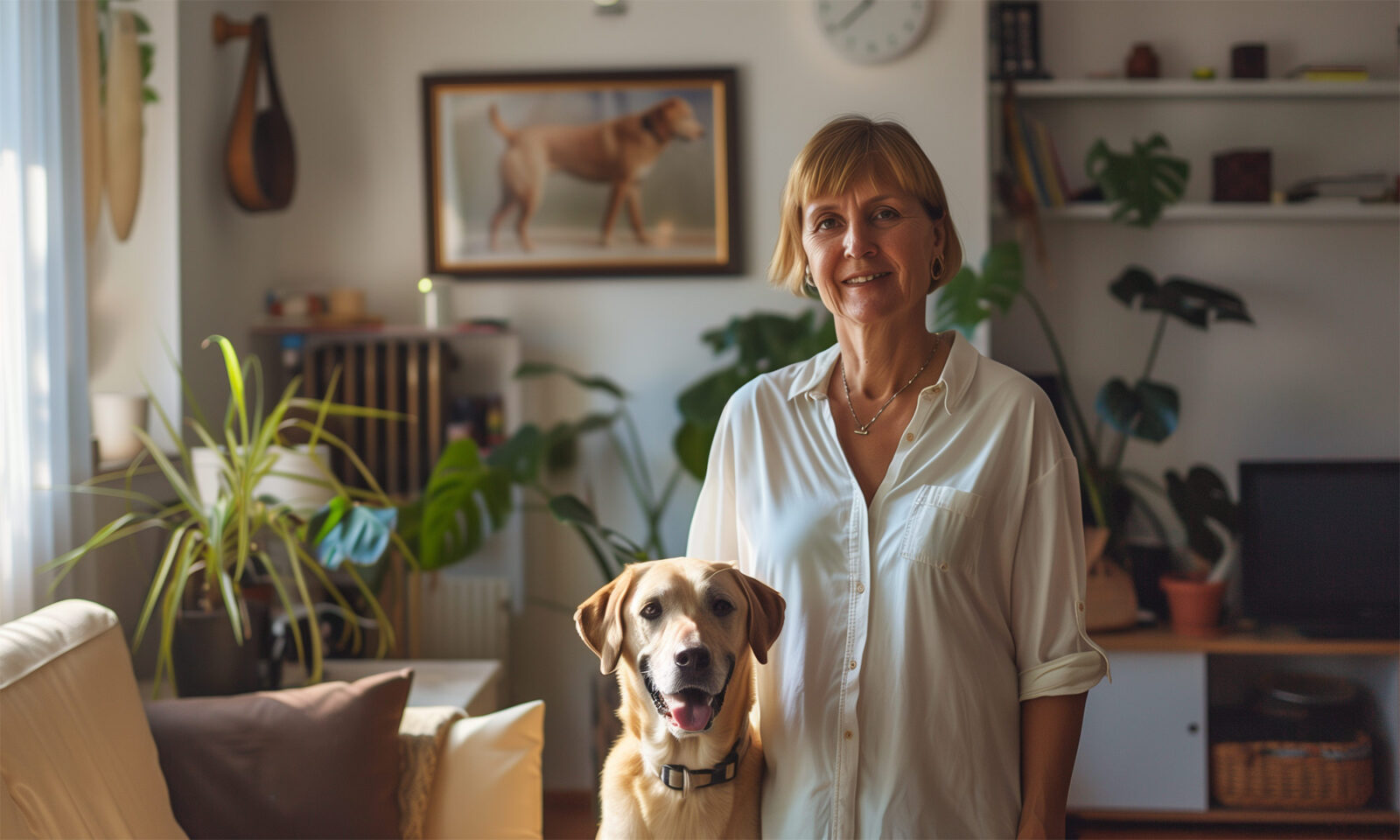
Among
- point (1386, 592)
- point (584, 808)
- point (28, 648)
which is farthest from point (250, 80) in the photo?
point (1386, 592)

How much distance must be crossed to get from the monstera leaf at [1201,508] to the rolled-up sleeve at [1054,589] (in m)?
2.08

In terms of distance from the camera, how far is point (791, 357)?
115 inches

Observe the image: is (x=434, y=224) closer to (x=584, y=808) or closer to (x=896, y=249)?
(x=584, y=808)

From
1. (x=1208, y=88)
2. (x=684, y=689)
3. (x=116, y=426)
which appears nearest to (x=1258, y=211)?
(x=1208, y=88)

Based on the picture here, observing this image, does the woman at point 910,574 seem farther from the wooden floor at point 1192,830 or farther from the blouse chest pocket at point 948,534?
the wooden floor at point 1192,830

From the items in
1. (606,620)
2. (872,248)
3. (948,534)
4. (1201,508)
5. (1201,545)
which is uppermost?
(872,248)

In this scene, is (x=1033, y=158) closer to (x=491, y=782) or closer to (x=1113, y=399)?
(x=1113, y=399)

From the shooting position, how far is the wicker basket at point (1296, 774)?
9.65 feet

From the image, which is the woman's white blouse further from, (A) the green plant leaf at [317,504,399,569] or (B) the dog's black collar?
(A) the green plant leaf at [317,504,399,569]

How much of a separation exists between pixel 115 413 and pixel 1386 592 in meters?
3.46

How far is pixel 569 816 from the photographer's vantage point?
3.24 metres

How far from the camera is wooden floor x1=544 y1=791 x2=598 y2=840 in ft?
10.2

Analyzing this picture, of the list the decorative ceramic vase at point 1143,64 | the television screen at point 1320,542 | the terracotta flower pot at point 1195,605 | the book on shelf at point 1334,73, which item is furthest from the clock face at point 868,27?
the terracotta flower pot at point 1195,605

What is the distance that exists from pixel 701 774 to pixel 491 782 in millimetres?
774
